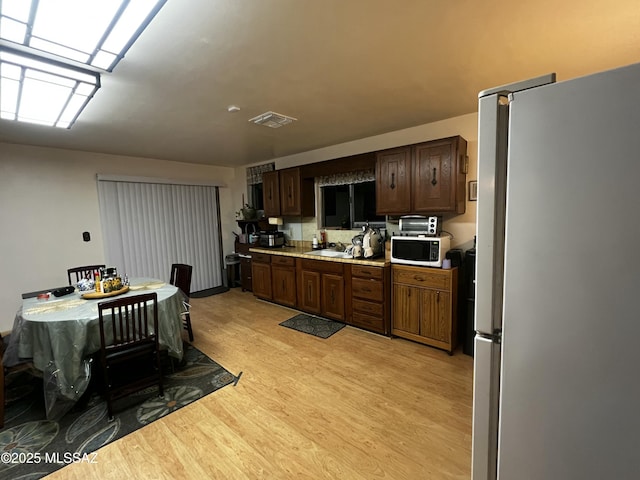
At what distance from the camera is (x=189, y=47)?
1.69m

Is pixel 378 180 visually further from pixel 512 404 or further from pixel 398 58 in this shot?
pixel 512 404

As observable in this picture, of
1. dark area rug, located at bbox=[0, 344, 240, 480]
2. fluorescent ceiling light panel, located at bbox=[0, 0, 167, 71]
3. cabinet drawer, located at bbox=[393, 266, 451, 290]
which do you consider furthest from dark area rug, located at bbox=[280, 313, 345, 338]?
fluorescent ceiling light panel, located at bbox=[0, 0, 167, 71]

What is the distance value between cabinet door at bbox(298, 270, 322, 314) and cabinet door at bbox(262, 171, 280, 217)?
143 centimetres

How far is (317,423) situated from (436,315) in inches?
65.0

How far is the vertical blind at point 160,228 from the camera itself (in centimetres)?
448

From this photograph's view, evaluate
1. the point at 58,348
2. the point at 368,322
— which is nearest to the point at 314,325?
the point at 368,322

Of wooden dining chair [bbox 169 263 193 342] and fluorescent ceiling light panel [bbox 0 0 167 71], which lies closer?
fluorescent ceiling light panel [bbox 0 0 167 71]

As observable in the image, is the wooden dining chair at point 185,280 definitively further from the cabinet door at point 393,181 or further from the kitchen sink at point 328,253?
the cabinet door at point 393,181

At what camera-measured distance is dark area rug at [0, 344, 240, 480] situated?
1.77m

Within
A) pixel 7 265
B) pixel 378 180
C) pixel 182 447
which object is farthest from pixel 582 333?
pixel 7 265

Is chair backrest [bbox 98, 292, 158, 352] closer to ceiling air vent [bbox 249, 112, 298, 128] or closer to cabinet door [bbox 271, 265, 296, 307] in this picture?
ceiling air vent [bbox 249, 112, 298, 128]

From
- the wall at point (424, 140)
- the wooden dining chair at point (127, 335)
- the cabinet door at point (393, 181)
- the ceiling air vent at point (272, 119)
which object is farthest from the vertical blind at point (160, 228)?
the cabinet door at point (393, 181)

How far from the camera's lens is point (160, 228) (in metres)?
5.00

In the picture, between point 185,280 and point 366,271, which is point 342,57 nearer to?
point 366,271
